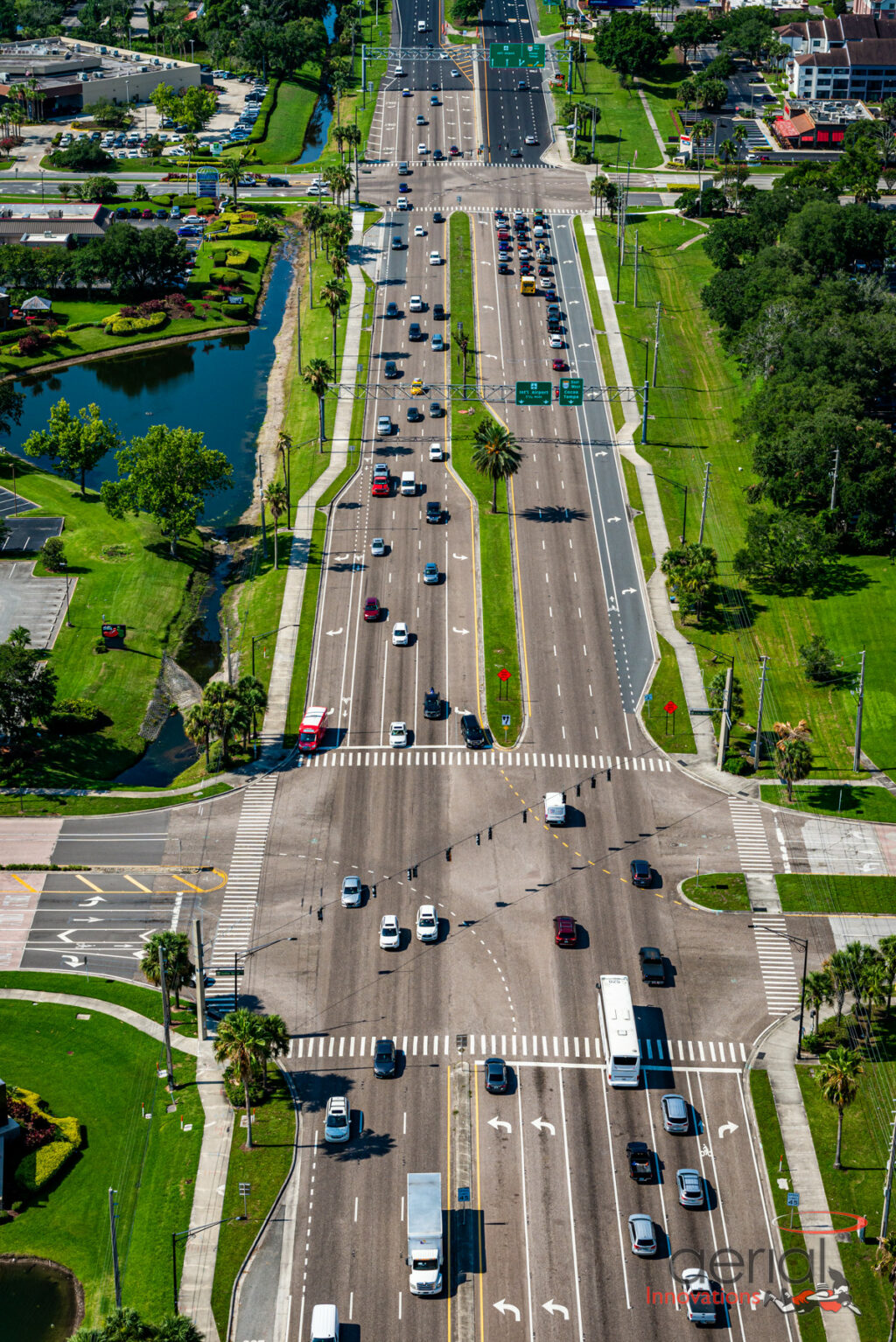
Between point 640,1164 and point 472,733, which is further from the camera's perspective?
point 472,733

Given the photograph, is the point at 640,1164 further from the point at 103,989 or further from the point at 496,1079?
the point at 103,989

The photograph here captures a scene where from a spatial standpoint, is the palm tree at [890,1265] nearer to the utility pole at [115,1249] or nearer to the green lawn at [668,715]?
the utility pole at [115,1249]

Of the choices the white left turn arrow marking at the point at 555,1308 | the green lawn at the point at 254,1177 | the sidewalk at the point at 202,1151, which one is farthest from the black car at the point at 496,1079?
the sidewalk at the point at 202,1151

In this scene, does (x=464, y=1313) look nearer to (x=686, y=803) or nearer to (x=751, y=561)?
(x=686, y=803)

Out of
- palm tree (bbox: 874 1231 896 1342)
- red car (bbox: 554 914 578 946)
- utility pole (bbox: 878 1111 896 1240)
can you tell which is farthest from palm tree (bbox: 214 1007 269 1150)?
palm tree (bbox: 874 1231 896 1342)

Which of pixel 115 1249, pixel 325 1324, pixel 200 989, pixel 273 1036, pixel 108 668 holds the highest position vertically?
pixel 108 668

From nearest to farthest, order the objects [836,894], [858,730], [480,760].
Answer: [836,894] → [858,730] → [480,760]

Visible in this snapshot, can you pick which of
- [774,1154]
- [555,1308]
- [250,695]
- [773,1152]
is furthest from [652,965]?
[250,695]
